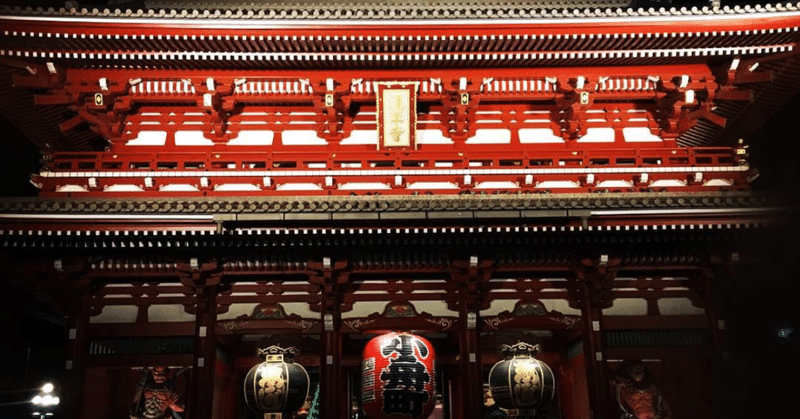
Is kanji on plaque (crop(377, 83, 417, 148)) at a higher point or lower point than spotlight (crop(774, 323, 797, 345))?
higher

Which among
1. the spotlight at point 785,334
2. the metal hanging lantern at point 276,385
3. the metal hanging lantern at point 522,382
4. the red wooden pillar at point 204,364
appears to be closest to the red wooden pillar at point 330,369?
the metal hanging lantern at point 276,385

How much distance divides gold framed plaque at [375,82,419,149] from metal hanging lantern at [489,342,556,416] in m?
4.32

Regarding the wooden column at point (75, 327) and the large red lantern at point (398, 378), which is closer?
the large red lantern at point (398, 378)

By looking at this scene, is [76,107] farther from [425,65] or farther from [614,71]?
[614,71]

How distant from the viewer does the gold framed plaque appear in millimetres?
11625

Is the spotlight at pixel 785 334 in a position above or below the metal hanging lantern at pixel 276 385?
above

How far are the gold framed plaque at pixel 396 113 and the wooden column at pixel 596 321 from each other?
3973 mm

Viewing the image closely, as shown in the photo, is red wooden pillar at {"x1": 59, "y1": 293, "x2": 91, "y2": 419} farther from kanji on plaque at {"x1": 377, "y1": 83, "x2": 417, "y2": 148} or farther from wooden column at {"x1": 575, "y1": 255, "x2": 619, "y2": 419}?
wooden column at {"x1": 575, "y1": 255, "x2": 619, "y2": 419}

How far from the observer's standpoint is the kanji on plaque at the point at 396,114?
38.1 ft

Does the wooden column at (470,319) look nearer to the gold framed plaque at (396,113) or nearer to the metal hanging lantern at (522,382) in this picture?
the metal hanging lantern at (522,382)

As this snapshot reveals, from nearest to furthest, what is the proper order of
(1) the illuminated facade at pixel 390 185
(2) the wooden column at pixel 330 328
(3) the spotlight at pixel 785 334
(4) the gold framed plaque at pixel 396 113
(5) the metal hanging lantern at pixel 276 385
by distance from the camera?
(5) the metal hanging lantern at pixel 276 385
(1) the illuminated facade at pixel 390 185
(2) the wooden column at pixel 330 328
(3) the spotlight at pixel 785 334
(4) the gold framed plaque at pixel 396 113

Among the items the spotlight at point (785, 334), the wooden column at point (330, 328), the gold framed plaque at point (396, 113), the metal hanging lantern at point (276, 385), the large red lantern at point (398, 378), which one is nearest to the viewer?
A: the large red lantern at point (398, 378)

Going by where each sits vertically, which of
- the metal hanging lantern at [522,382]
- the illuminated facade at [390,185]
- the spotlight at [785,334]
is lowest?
the metal hanging lantern at [522,382]

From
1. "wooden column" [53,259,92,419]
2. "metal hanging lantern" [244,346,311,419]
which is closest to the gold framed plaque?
"metal hanging lantern" [244,346,311,419]
